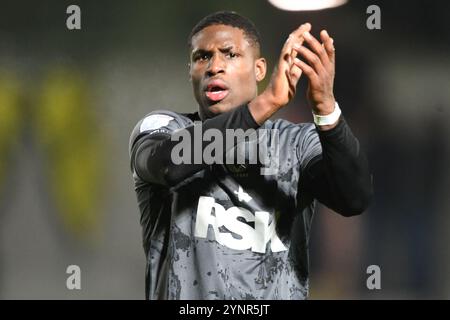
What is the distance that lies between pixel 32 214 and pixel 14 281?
286 mm

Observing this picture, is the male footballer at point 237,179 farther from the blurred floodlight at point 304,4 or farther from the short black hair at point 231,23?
the blurred floodlight at point 304,4

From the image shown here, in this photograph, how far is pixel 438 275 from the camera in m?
2.89

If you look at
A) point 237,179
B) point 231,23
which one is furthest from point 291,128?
point 231,23

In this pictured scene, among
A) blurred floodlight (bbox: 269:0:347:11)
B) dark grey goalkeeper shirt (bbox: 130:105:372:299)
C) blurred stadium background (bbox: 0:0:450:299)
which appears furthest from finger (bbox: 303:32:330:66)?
blurred floodlight (bbox: 269:0:347:11)

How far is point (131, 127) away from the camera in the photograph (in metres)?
2.80

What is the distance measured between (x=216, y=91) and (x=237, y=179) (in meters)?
0.22

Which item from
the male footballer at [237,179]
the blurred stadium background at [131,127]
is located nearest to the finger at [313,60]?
the male footballer at [237,179]

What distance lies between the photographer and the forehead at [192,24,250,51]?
5.41 feet

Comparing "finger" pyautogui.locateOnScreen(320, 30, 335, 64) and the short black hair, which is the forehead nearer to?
the short black hair

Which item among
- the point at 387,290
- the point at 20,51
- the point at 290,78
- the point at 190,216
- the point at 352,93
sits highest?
the point at 20,51

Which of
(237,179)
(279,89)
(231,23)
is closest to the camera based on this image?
(279,89)

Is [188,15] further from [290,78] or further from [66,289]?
[290,78]

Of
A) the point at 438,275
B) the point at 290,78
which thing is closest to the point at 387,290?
the point at 438,275

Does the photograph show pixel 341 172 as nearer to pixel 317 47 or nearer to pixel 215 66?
pixel 317 47
